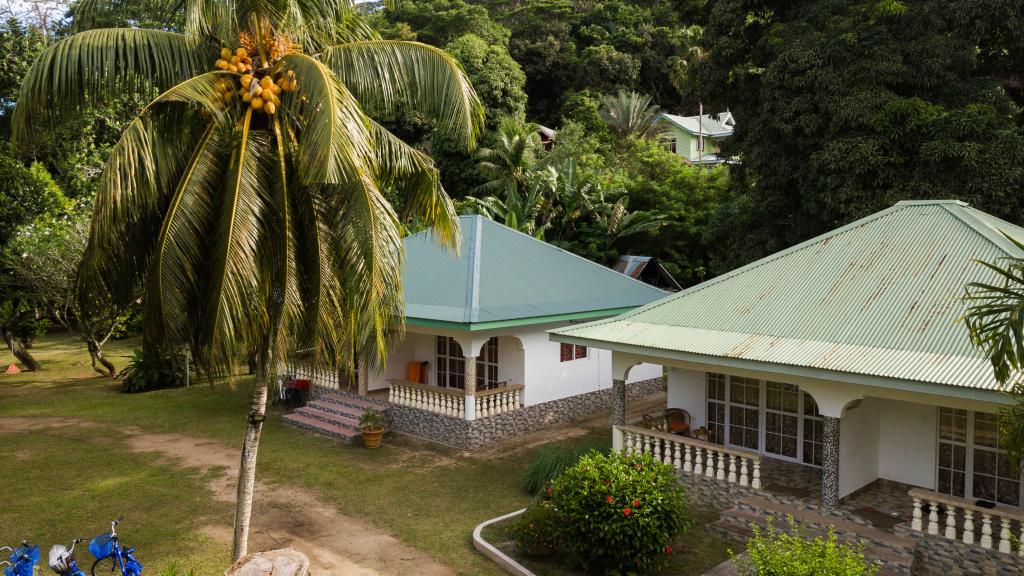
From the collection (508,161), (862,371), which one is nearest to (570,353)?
(862,371)

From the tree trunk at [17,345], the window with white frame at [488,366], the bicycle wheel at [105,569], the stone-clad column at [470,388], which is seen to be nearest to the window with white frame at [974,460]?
the stone-clad column at [470,388]

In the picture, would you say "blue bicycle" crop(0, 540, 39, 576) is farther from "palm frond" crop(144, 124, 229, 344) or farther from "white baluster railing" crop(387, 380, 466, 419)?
"white baluster railing" crop(387, 380, 466, 419)

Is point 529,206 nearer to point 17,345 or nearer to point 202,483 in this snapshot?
point 202,483

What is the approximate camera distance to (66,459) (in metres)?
15.1

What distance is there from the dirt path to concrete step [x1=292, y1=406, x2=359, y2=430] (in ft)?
8.99

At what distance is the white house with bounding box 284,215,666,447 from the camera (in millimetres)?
15742

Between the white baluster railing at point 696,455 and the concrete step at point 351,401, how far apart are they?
668 cm

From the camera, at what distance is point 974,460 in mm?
10688

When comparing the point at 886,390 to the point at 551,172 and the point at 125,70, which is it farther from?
the point at 551,172

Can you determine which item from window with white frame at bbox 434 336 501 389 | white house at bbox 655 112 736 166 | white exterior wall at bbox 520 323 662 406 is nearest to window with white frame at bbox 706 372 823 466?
white exterior wall at bbox 520 323 662 406

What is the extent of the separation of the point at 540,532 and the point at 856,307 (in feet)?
18.9

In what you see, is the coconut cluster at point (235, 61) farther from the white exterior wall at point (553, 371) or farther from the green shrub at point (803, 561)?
the white exterior wall at point (553, 371)

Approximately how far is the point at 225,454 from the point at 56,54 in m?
9.89

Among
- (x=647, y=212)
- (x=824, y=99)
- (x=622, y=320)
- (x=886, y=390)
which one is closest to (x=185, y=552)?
(x=622, y=320)
